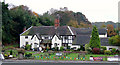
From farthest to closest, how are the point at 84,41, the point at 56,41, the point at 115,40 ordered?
Answer: the point at 56,41, the point at 84,41, the point at 115,40

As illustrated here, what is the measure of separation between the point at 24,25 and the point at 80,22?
773 inches

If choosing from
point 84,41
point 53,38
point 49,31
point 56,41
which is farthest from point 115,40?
point 49,31

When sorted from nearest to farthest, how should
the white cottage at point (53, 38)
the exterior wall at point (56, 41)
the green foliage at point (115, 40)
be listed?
the green foliage at point (115, 40), the white cottage at point (53, 38), the exterior wall at point (56, 41)

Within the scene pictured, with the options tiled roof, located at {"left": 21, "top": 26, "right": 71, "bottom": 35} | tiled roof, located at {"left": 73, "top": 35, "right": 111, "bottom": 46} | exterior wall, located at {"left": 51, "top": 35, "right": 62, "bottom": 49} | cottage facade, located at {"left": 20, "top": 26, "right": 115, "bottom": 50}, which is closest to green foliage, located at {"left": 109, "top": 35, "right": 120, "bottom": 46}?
tiled roof, located at {"left": 73, "top": 35, "right": 111, "bottom": 46}

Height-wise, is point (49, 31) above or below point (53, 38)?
above

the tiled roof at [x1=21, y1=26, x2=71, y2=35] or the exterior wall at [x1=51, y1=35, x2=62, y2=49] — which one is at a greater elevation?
the tiled roof at [x1=21, y1=26, x2=71, y2=35]

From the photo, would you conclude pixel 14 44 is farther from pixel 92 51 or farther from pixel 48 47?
pixel 92 51

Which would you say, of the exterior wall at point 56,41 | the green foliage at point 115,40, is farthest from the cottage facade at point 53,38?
the green foliage at point 115,40

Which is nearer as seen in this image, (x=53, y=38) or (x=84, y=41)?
(x=84, y=41)

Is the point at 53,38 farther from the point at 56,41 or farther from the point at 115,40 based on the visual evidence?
the point at 115,40

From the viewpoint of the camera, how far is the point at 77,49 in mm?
28344

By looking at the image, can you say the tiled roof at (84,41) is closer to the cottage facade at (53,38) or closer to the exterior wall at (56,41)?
the cottage facade at (53,38)

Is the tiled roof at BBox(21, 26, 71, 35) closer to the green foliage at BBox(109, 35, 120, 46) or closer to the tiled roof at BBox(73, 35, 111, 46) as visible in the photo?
the tiled roof at BBox(73, 35, 111, 46)

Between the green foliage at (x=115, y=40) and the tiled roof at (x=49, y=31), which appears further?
the tiled roof at (x=49, y=31)
